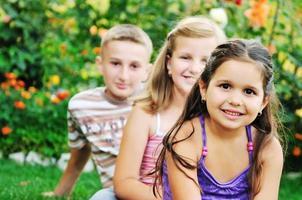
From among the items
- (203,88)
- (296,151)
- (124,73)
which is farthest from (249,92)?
(296,151)

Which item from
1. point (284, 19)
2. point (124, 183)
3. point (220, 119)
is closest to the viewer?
point (220, 119)

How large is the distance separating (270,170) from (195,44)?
87cm

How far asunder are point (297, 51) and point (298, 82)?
265mm

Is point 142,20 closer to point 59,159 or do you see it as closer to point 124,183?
point 59,159

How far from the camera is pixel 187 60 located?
382 cm

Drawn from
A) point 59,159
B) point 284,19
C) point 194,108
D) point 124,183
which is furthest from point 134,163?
point 284,19

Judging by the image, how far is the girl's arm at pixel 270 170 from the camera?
318 centimetres

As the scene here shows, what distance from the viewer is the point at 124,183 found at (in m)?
3.65

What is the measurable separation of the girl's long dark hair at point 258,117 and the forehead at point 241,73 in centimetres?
2

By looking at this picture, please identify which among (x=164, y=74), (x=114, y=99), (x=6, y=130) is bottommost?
(x=6, y=130)

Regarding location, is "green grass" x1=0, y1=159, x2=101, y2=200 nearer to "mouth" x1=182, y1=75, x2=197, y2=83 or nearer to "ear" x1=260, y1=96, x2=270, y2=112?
"mouth" x1=182, y1=75, x2=197, y2=83

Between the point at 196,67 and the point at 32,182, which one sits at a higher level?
the point at 196,67

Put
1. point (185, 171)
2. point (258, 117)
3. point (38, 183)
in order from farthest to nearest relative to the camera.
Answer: point (38, 183)
point (258, 117)
point (185, 171)

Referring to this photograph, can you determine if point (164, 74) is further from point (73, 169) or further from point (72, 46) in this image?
point (72, 46)
